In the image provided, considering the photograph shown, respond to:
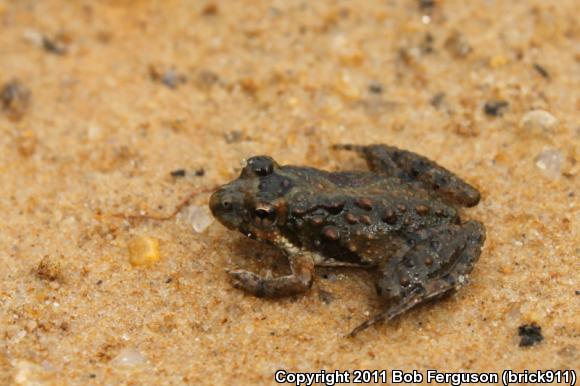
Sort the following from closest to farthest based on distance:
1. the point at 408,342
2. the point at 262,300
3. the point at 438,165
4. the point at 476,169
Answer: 1. the point at 408,342
2. the point at 262,300
3. the point at 438,165
4. the point at 476,169

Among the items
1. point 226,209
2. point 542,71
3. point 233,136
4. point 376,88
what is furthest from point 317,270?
point 542,71

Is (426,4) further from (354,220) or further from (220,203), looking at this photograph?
(220,203)

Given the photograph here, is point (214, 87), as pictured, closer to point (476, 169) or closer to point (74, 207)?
point (74, 207)

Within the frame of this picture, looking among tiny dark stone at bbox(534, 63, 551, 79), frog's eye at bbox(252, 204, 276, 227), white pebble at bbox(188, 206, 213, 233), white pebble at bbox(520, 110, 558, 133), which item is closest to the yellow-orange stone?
white pebble at bbox(188, 206, 213, 233)

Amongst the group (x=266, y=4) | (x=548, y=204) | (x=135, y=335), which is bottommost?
(x=135, y=335)

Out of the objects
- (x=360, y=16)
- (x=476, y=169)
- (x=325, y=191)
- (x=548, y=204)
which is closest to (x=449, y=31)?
(x=360, y=16)

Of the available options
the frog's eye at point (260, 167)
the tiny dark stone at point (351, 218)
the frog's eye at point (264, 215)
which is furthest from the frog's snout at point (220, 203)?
the tiny dark stone at point (351, 218)
